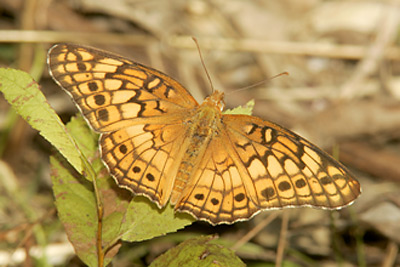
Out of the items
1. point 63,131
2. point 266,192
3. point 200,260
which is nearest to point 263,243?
point 266,192

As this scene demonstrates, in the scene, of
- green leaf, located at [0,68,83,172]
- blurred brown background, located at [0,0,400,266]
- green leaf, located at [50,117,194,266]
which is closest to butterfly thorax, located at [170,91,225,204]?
green leaf, located at [50,117,194,266]

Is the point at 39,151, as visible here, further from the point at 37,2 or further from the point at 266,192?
the point at 266,192

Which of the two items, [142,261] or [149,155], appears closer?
[149,155]

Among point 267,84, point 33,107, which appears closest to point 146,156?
point 33,107

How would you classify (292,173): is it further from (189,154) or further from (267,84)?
(267,84)

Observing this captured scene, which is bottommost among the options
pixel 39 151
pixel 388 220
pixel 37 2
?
pixel 39 151
